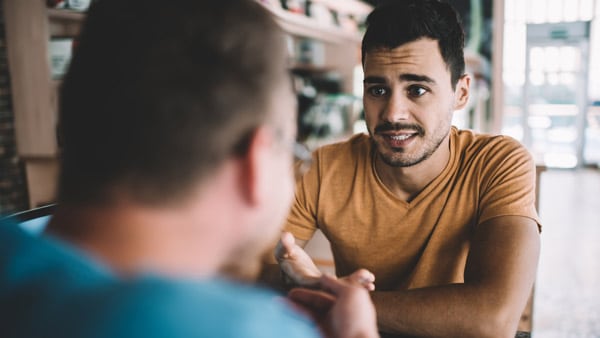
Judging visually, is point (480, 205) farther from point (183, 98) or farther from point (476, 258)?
point (183, 98)

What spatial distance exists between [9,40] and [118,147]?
Result: 3.35 metres

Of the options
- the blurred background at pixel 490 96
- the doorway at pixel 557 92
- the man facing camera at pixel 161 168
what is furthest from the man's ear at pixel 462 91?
the doorway at pixel 557 92

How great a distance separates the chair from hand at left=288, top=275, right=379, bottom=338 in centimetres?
51

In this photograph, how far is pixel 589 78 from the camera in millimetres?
9266

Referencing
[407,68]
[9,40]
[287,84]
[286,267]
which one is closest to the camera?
[287,84]

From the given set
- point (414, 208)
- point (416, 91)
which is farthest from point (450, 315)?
point (416, 91)

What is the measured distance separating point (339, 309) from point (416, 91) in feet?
3.17

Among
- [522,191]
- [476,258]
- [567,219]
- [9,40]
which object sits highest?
[9,40]

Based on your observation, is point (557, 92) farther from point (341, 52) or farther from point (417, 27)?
point (417, 27)

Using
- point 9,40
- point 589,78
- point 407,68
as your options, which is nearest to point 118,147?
point 407,68

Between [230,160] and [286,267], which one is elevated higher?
[230,160]

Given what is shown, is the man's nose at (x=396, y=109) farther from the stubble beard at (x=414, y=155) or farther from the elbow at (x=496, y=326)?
the elbow at (x=496, y=326)

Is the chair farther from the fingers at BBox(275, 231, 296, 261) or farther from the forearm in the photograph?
the forearm

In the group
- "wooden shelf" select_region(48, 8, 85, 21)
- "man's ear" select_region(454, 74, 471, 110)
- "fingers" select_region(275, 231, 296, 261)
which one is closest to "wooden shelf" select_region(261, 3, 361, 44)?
"wooden shelf" select_region(48, 8, 85, 21)
